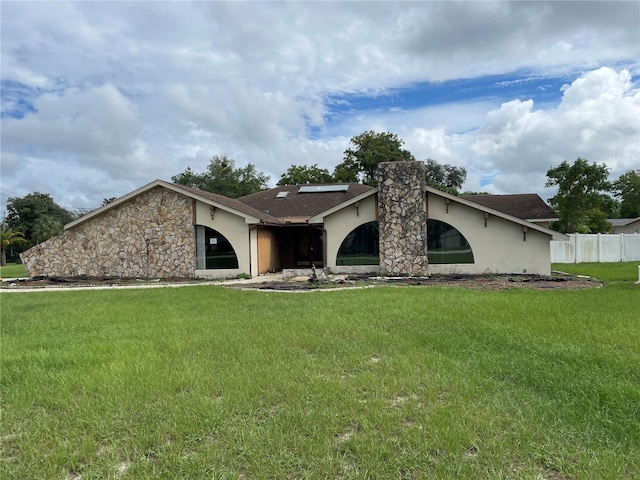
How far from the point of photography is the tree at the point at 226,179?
46.3 meters

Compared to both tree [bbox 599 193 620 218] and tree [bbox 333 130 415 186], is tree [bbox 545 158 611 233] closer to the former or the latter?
tree [bbox 333 130 415 186]

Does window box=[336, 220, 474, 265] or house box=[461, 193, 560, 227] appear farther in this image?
house box=[461, 193, 560, 227]

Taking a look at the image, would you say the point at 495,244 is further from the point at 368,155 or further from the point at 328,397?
the point at 368,155

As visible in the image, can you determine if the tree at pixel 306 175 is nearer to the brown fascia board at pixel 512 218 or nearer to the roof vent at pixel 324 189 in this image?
the roof vent at pixel 324 189

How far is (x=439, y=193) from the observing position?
56.7 ft

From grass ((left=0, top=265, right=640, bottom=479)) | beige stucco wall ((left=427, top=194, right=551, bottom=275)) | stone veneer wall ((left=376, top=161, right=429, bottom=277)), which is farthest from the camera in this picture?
stone veneer wall ((left=376, top=161, right=429, bottom=277))

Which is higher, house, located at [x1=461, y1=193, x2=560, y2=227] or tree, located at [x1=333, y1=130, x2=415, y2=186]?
tree, located at [x1=333, y1=130, x2=415, y2=186]

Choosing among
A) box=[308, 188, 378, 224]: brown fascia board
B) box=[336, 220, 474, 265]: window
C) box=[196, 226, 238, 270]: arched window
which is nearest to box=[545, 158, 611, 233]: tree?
box=[336, 220, 474, 265]: window

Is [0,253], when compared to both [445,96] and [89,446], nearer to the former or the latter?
[445,96]

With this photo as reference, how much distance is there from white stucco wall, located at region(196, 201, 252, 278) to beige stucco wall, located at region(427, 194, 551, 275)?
25.7ft

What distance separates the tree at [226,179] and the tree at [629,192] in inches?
1644

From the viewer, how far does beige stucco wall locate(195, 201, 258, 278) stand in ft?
59.3

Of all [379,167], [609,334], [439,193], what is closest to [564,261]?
[439,193]

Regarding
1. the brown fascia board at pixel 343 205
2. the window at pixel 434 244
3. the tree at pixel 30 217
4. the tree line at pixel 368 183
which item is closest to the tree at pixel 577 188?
the tree line at pixel 368 183
